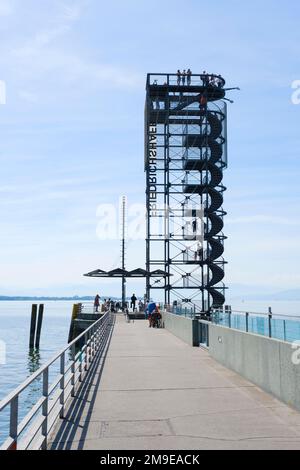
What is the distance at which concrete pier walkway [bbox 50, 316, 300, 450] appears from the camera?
7.79m

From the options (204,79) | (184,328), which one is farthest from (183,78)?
(184,328)

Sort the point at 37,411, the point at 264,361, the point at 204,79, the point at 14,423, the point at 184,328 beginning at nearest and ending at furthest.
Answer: the point at 14,423 → the point at 37,411 → the point at 264,361 → the point at 184,328 → the point at 204,79

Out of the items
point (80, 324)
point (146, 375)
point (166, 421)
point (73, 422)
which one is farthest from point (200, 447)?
point (80, 324)

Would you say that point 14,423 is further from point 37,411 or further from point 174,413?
point 174,413

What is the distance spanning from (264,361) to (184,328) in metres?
13.8

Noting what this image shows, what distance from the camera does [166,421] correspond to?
9125mm

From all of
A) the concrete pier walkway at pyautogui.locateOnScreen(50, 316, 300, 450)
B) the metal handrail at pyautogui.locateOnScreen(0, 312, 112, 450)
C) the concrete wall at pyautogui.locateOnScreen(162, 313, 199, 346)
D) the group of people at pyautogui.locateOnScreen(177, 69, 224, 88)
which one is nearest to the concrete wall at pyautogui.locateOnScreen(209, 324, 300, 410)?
the concrete pier walkway at pyautogui.locateOnScreen(50, 316, 300, 450)

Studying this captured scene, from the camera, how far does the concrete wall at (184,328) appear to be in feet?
76.3

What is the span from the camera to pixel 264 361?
1205cm

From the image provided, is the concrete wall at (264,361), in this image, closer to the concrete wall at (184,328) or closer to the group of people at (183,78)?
the concrete wall at (184,328)

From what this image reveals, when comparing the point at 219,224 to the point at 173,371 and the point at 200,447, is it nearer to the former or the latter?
the point at 173,371

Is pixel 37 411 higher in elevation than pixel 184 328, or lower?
lower

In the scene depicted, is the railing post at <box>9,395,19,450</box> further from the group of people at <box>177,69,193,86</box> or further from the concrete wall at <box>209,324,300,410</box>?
the group of people at <box>177,69,193,86</box>

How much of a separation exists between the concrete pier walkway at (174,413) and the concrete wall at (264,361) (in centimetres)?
24
